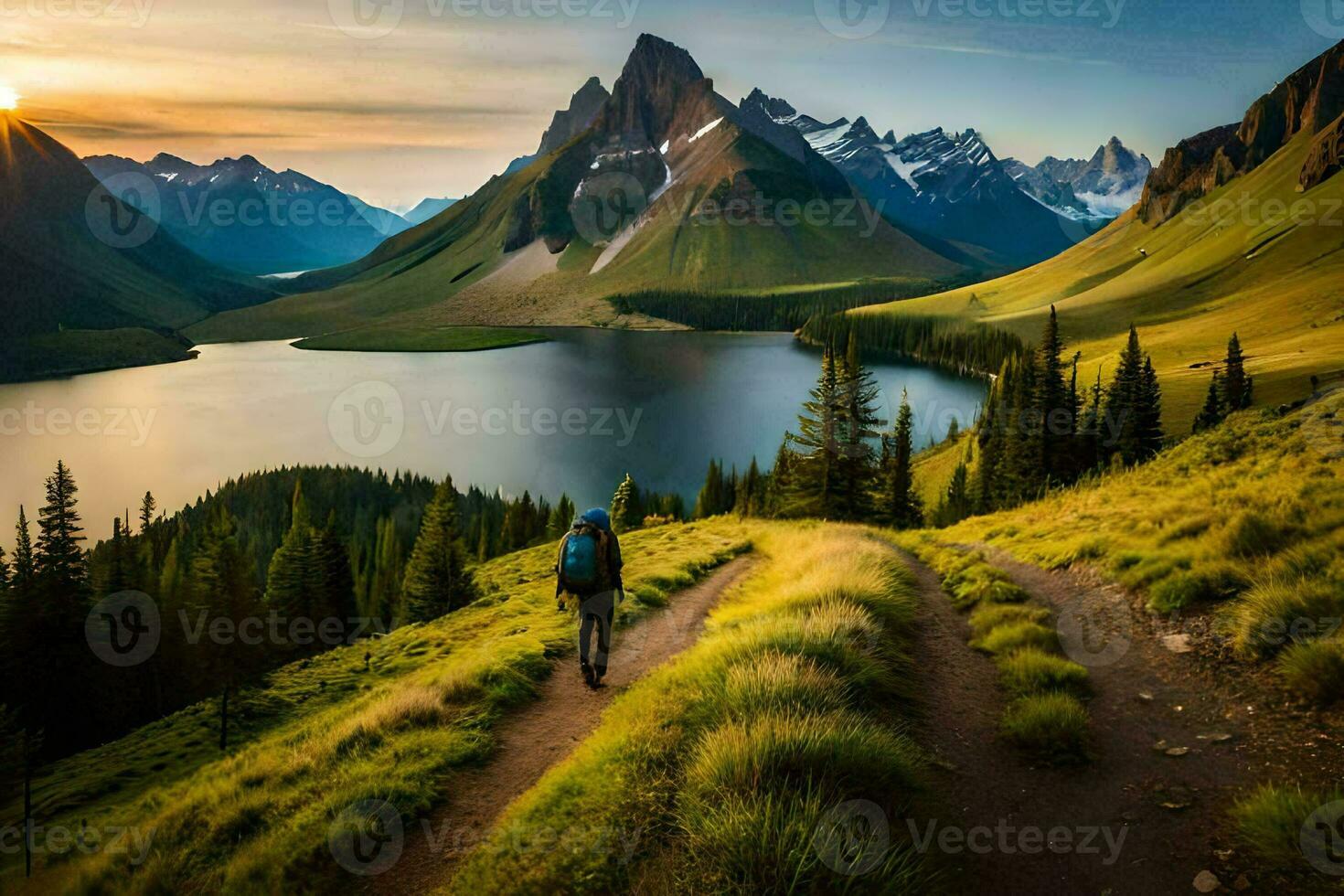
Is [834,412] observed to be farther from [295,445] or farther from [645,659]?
[295,445]

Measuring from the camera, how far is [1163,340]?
118438 mm

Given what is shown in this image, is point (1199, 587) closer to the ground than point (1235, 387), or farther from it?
closer to the ground

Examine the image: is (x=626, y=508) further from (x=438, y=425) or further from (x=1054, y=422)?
(x=438, y=425)

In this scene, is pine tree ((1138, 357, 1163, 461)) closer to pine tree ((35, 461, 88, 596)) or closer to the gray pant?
the gray pant

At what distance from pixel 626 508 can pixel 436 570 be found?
23.7 metres

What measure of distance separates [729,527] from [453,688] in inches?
955

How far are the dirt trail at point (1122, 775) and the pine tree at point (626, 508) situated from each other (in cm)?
5427

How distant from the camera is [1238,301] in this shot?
439ft

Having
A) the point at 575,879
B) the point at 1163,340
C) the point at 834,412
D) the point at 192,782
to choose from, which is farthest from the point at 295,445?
the point at 1163,340

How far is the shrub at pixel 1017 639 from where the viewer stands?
1010 centimetres

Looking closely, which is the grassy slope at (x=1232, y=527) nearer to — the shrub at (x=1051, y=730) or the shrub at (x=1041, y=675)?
the shrub at (x=1041, y=675)

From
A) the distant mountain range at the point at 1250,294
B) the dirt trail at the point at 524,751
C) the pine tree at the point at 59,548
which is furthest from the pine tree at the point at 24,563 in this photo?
the distant mountain range at the point at 1250,294

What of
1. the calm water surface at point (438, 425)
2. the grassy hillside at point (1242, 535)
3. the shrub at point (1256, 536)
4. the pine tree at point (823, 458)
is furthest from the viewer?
the calm water surface at point (438, 425)

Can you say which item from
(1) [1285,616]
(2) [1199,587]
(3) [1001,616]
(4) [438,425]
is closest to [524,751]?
(3) [1001,616]
